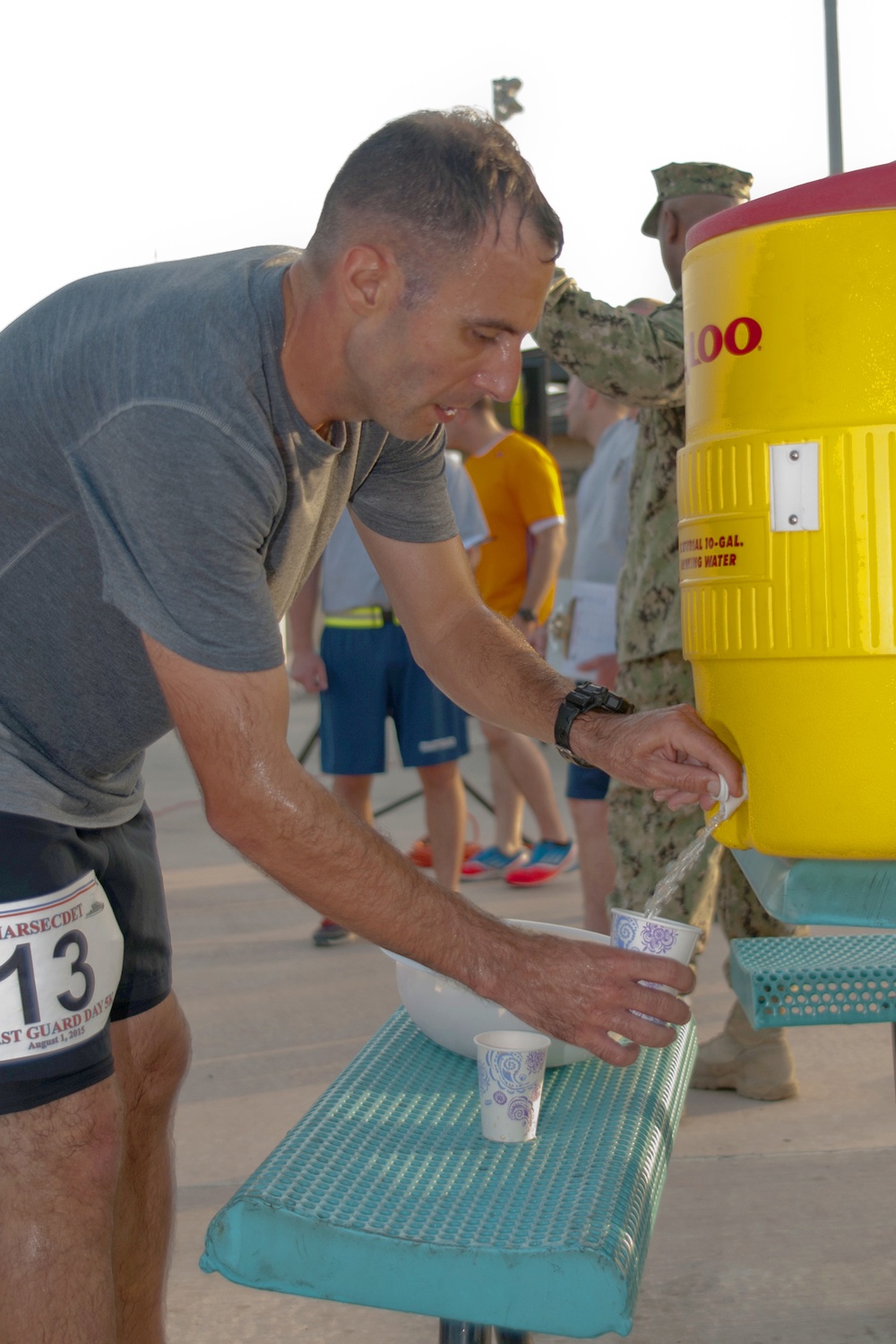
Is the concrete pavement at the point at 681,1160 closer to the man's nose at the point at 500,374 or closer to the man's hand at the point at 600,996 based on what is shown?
the man's hand at the point at 600,996

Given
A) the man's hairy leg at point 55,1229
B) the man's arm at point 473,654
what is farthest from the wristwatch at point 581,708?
the man's hairy leg at point 55,1229

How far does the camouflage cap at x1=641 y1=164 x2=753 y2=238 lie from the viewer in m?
3.03

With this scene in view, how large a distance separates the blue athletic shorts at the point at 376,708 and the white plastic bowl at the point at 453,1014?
9.62ft

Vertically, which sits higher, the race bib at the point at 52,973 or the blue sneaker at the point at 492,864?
the race bib at the point at 52,973

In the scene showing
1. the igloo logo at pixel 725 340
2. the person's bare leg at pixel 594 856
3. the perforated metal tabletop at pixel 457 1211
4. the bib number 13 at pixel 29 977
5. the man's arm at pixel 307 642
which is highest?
the igloo logo at pixel 725 340

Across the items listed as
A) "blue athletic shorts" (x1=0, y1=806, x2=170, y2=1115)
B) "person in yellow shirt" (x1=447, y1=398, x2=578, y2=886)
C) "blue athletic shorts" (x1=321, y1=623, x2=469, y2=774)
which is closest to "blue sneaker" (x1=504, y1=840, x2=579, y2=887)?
"person in yellow shirt" (x1=447, y1=398, x2=578, y2=886)

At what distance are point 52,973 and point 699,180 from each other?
2.35m

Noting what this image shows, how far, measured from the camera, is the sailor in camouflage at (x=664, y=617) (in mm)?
3020

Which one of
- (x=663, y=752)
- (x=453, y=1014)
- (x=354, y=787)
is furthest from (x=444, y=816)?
(x=663, y=752)

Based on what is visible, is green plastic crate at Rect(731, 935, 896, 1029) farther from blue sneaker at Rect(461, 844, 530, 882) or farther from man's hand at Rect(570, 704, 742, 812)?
blue sneaker at Rect(461, 844, 530, 882)

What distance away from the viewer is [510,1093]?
1.46 metres

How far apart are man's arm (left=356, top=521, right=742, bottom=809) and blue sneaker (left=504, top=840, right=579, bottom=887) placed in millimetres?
3435

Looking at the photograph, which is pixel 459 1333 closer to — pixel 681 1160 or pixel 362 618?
pixel 681 1160

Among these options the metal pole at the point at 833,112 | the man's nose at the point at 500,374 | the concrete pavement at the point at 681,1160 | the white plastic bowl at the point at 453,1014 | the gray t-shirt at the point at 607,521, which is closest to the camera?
the man's nose at the point at 500,374
